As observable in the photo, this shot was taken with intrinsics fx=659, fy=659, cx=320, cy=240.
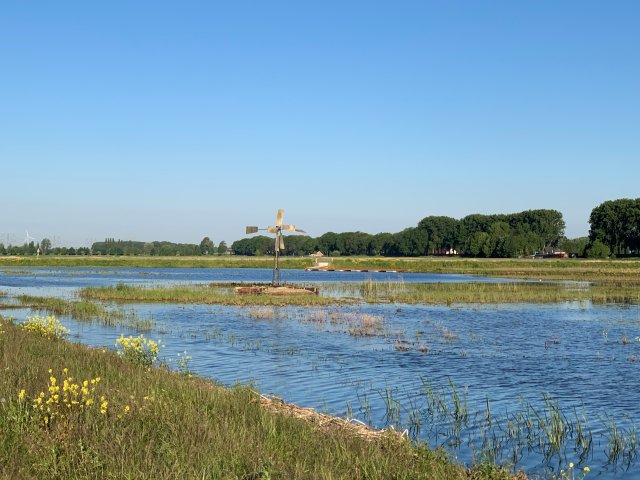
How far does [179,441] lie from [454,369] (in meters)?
15.1

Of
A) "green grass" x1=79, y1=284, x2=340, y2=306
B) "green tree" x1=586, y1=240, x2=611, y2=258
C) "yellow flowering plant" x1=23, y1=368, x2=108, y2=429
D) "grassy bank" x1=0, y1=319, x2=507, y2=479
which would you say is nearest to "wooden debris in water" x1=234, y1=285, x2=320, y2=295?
"green grass" x1=79, y1=284, x2=340, y2=306

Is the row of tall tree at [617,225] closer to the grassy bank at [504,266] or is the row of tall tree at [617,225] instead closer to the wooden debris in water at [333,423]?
the grassy bank at [504,266]

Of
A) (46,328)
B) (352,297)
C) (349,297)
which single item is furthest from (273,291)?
(46,328)

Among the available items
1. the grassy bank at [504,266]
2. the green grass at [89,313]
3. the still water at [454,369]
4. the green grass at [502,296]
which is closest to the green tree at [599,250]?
the grassy bank at [504,266]

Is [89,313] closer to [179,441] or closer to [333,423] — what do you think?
[333,423]

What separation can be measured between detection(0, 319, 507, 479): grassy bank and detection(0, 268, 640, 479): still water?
3.23 meters

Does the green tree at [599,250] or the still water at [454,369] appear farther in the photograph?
the green tree at [599,250]

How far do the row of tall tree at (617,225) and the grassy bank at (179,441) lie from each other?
516ft

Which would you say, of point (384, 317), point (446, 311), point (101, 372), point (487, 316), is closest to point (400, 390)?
point (101, 372)

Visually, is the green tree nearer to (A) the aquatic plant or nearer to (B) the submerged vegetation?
(B) the submerged vegetation

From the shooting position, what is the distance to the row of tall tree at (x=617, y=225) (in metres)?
159

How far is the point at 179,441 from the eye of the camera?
10.0 meters

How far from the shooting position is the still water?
574 inches

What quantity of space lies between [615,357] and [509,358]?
4.15m
